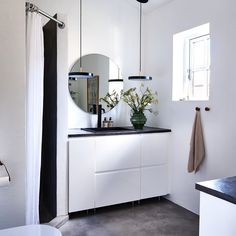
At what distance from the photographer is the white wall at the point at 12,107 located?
1.79 metres

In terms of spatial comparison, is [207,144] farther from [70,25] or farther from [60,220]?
[70,25]

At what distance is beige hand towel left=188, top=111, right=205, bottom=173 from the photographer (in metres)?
2.76

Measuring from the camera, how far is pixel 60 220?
2596 mm

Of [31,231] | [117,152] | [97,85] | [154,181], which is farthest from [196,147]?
[31,231]

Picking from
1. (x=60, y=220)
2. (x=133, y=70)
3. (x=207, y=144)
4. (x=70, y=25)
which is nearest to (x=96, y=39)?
(x=70, y=25)

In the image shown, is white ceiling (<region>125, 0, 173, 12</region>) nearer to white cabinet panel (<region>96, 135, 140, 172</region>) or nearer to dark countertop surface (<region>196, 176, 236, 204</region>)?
white cabinet panel (<region>96, 135, 140, 172</region>)

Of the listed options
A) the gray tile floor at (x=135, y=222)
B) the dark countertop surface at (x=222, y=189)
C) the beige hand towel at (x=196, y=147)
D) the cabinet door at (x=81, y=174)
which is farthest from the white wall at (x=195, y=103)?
the dark countertop surface at (x=222, y=189)

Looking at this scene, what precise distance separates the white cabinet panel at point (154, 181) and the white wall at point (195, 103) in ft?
0.37

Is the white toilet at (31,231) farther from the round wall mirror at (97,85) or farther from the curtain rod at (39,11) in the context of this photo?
the round wall mirror at (97,85)

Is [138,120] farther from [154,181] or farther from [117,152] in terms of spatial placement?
[154,181]

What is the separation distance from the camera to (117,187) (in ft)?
9.61

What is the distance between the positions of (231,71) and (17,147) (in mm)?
2003

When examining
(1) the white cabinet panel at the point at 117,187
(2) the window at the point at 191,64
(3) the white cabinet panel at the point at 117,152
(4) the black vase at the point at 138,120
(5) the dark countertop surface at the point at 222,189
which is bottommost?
(1) the white cabinet panel at the point at 117,187

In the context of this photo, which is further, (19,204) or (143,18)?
(143,18)
